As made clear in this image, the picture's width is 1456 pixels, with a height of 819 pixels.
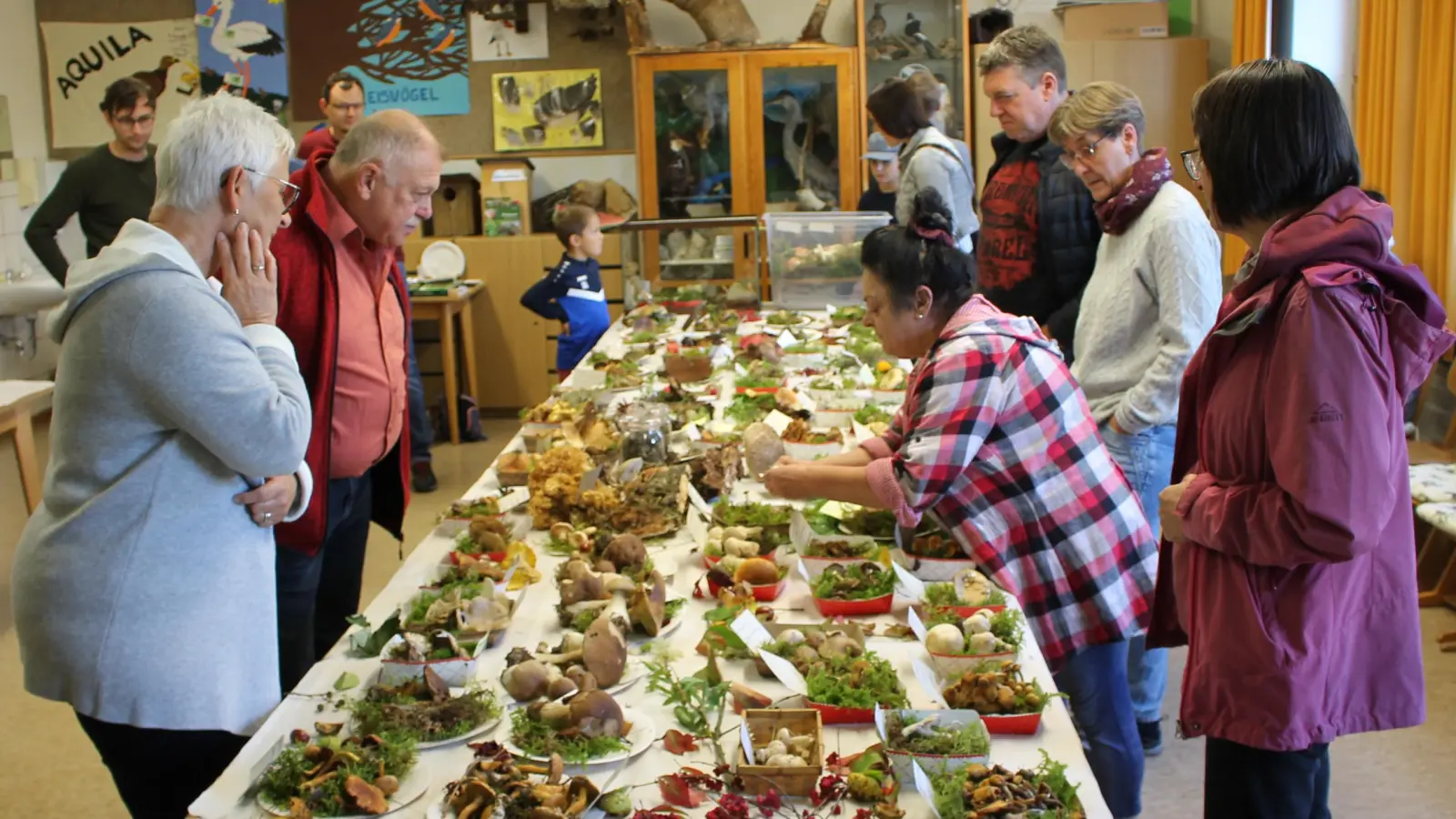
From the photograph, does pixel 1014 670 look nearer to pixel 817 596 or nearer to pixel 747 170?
pixel 817 596

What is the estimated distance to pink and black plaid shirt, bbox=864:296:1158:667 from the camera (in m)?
2.32

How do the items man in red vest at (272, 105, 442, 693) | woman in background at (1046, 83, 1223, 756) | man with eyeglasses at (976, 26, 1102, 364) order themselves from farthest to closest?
A: man with eyeglasses at (976, 26, 1102, 364), woman in background at (1046, 83, 1223, 756), man in red vest at (272, 105, 442, 693)

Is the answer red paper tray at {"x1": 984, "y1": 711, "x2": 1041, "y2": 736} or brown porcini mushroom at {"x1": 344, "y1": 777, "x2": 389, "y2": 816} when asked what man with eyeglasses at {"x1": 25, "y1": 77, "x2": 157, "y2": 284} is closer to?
brown porcini mushroom at {"x1": 344, "y1": 777, "x2": 389, "y2": 816}

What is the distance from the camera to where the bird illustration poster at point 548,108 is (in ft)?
26.8

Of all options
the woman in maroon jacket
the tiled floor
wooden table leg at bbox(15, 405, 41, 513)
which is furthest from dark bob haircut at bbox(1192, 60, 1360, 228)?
wooden table leg at bbox(15, 405, 41, 513)

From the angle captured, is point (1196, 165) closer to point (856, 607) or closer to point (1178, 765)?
point (856, 607)

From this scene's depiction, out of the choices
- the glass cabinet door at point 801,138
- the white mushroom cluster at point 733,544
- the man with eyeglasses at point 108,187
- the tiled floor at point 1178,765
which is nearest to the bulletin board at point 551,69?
the glass cabinet door at point 801,138

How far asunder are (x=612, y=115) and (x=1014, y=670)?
263 inches

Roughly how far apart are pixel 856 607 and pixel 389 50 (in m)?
6.83

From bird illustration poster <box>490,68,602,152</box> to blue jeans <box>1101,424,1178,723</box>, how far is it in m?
5.57

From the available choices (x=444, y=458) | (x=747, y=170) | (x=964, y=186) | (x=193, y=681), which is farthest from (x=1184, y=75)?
(x=193, y=681)

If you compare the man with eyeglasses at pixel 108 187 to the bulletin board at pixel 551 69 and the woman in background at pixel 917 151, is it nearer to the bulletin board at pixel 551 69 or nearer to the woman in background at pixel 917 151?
the bulletin board at pixel 551 69

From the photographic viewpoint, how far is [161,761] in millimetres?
1979

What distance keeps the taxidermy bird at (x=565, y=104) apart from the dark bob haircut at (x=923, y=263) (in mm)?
6026
